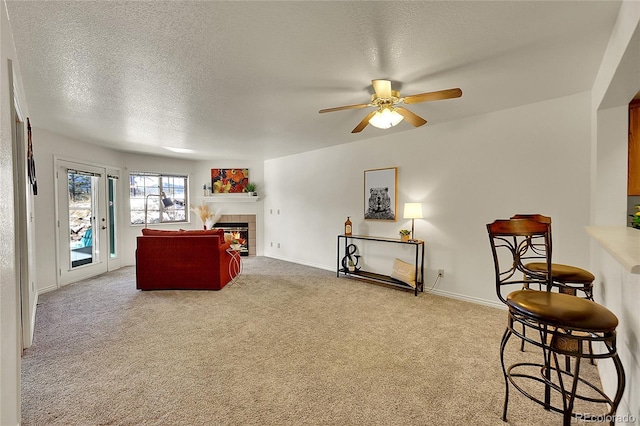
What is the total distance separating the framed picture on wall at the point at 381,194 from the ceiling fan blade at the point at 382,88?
218 centimetres

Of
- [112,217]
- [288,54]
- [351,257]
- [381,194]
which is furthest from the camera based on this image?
[112,217]

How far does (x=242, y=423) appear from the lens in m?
1.70

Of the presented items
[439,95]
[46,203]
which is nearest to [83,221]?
[46,203]

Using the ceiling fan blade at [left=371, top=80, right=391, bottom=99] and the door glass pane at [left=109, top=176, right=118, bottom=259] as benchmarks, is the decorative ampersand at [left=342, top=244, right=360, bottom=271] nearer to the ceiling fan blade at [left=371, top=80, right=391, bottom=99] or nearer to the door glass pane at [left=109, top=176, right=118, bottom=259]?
the ceiling fan blade at [left=371, top=80, right=391, bottom=99]

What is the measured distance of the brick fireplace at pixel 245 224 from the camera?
7.15 meters

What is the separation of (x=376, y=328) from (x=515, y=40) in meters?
2.70

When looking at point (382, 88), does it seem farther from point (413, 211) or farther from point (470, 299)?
point (470, 299)

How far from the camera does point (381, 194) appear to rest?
4781mm

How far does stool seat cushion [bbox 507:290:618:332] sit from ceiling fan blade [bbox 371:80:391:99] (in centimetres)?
181

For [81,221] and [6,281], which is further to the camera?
[81,221]

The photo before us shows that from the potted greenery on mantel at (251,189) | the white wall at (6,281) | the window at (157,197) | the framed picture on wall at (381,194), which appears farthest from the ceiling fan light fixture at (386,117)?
the window at (157,197)

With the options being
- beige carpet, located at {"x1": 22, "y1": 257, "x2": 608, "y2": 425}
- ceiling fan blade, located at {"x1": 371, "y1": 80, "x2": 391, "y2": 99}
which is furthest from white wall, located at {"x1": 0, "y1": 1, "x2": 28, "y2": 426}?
ceiling fan blade, located at {"x1": 371, "y1": 80, "x2": 391, "y2": 99}

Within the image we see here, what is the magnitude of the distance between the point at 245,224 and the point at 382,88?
18.0 ft

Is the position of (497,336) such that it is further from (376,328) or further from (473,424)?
(473,424)
